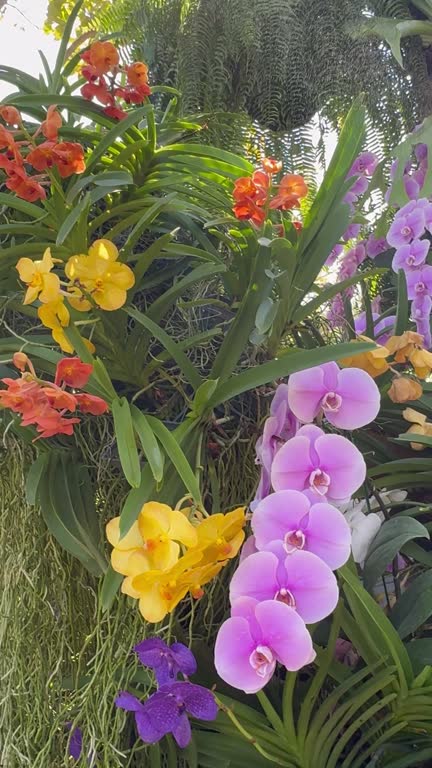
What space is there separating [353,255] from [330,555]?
20.2 inches

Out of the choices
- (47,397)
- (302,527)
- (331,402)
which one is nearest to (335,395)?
(331,402)

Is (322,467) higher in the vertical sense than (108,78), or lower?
lower

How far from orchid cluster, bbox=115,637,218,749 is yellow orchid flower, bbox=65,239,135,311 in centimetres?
26

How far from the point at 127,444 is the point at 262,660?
0.17 metres

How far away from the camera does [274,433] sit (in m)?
0.54

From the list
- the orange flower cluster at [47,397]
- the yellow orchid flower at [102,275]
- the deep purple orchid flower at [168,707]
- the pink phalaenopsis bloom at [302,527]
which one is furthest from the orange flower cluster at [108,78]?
the deep purple orchid flower at [168,707]

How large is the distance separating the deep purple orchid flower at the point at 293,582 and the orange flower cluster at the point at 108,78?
433mm

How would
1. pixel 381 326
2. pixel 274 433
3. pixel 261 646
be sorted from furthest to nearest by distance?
pixel 381 326 → pixel 274 433 → pixel 261 646

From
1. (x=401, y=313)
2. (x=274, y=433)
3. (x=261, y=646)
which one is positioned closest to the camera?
(x=261, y=646)

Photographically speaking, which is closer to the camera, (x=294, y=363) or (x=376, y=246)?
(x=294, y=363)

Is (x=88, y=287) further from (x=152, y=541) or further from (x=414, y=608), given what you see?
(x=414, y=608)

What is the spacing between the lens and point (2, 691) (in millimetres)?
568

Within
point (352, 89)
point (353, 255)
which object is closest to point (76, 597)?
point (353, 255)

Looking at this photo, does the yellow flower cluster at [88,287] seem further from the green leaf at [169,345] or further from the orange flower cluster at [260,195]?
the orange flower cluster at [260,195]
